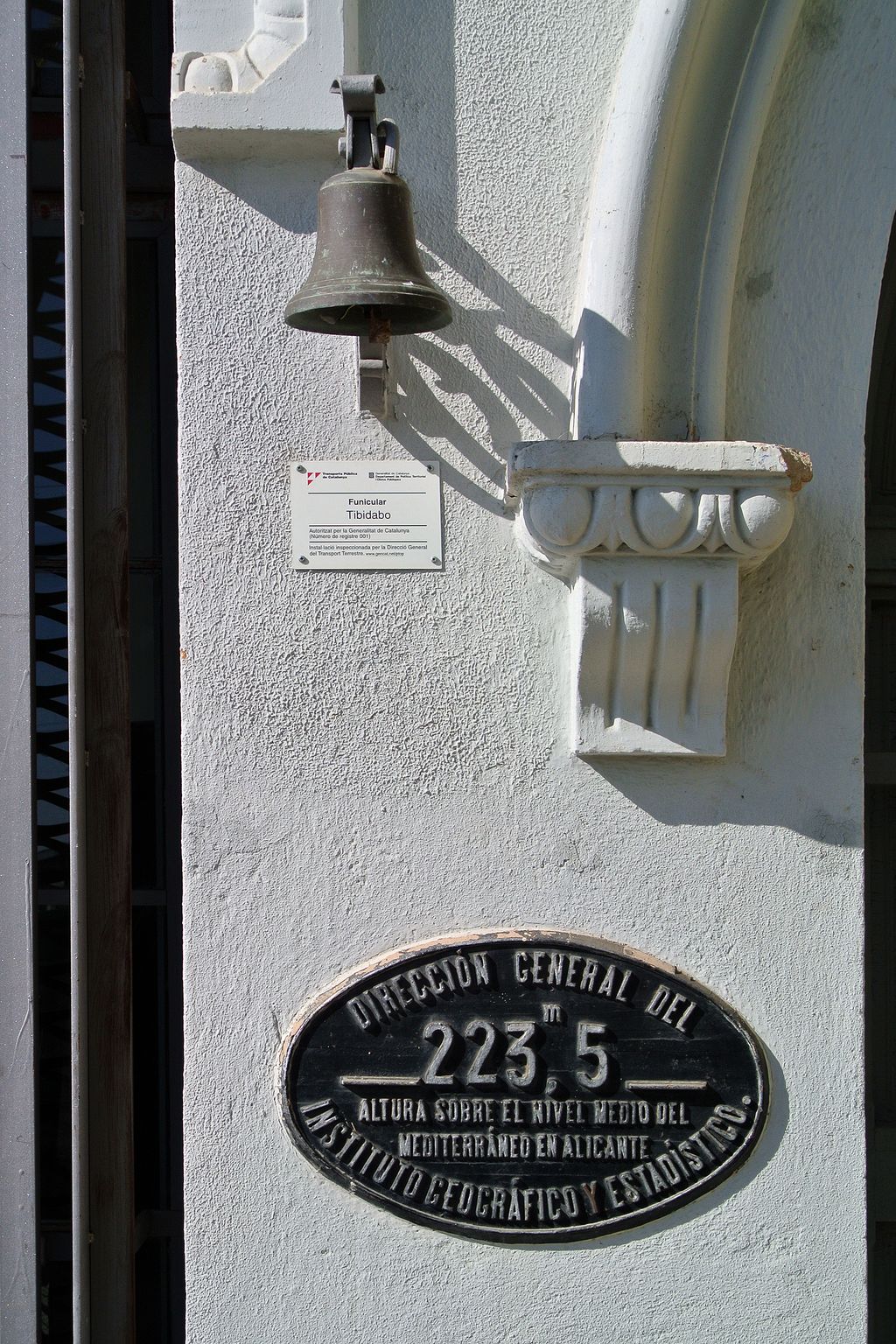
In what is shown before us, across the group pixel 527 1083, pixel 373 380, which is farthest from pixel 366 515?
pixel 527 1083

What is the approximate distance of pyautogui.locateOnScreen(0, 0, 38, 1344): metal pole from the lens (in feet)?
7.72

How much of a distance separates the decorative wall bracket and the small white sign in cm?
17

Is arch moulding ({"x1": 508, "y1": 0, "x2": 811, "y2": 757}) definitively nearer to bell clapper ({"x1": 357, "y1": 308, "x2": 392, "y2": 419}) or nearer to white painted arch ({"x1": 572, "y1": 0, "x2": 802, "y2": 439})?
white painted arch ({"x1": 572, "y1": 0, "x2": 802, "y2": 439})

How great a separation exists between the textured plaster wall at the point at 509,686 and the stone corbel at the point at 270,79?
8 cm

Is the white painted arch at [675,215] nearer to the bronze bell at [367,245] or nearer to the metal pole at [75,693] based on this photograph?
the bronze bell at [367,245]

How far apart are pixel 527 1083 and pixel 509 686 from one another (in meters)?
0.75

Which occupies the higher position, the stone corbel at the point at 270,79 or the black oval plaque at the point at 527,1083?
the stone corbel at the point at 270,79

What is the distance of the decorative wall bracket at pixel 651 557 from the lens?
6.62 ft

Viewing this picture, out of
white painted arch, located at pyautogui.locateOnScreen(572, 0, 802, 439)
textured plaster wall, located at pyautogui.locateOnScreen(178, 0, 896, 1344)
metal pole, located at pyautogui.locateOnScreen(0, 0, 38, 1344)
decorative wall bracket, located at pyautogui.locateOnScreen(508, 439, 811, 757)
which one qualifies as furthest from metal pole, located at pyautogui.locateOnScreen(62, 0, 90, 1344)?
white painted arch, located at pyautogui.locateOnScreen(572, 0, 802, 439)

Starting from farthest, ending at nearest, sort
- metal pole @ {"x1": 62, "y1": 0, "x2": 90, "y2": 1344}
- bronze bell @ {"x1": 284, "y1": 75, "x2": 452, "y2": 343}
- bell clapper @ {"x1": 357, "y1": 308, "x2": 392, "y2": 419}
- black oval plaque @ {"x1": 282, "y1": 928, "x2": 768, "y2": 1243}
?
metal pole @ {"x1": 62, "y1": 0, "x2": 90, "y2": 1344} < black oval plaque @ {"x1": 282, "y1": 928, "x2": 768, "y2": 1243} < bell clapper @ {"x1": 357, "y1": 308, "x2": 392, "y2": 419} < bronze bell @ {"x1": 284, "y1": 75, "x2": 452, "y2": 343}

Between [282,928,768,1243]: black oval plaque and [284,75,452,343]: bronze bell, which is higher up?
[284,75,452,343]: bronze bell

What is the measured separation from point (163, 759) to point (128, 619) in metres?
0.33

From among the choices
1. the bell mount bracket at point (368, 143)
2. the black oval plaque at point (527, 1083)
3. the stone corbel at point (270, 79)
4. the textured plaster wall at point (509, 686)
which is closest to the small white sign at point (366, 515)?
the textured plaster wall at point (509, 686)

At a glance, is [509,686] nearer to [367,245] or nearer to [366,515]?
[366,515]
